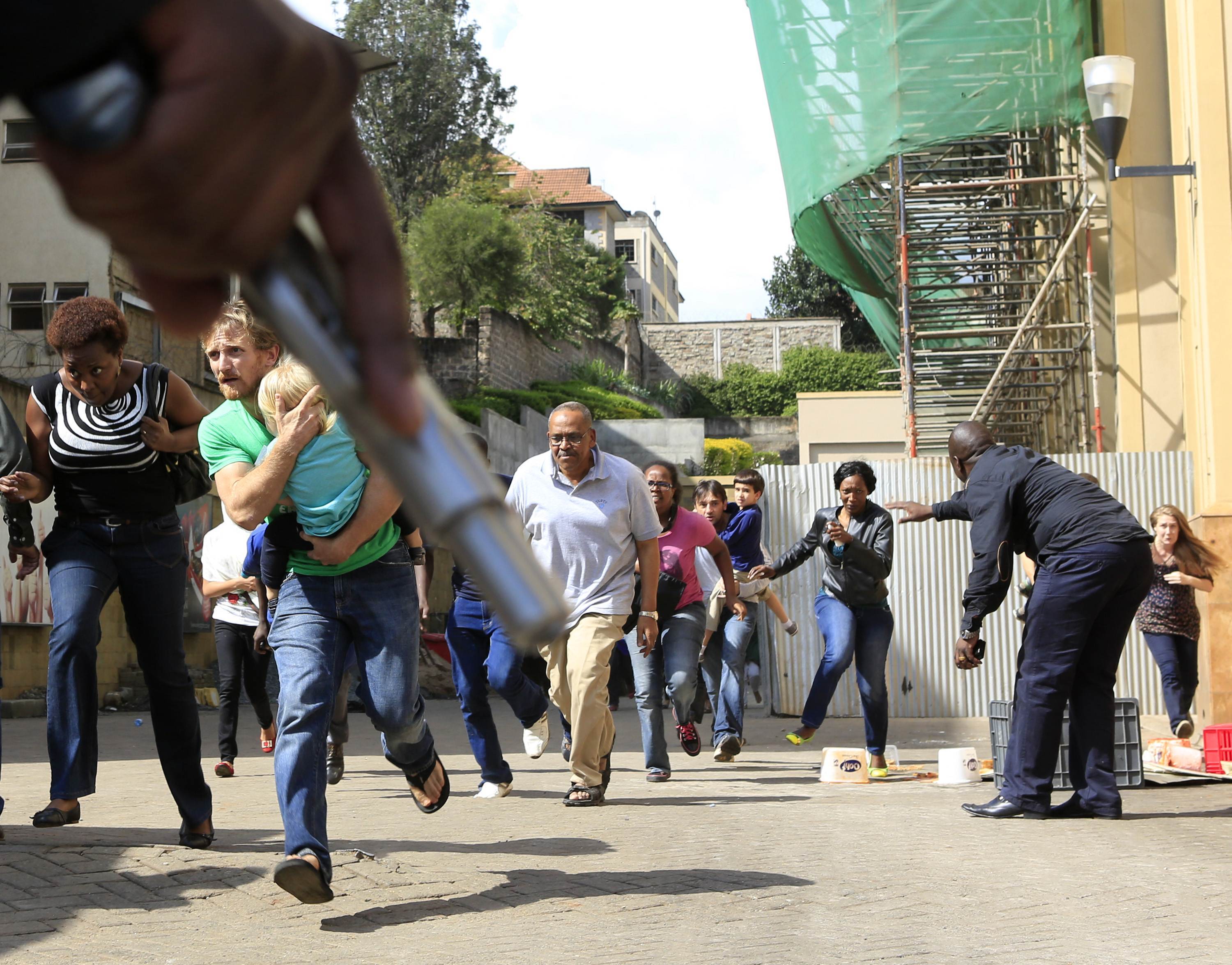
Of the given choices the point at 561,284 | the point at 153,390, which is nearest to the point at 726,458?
the point at 561,284

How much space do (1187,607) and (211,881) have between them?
7947 millimetres

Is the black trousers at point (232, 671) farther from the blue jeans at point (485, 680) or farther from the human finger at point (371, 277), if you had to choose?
the human finger at point (371, 277)

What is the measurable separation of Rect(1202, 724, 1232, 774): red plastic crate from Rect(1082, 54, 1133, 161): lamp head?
4.67 metres

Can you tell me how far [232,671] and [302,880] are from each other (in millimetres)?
5296

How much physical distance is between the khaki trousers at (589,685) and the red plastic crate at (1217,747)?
12.9ft

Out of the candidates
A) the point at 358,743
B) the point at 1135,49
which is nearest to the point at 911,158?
the point at 1135,49

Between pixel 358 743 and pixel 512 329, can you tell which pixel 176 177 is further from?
pixel 512 329

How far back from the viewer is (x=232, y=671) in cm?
918

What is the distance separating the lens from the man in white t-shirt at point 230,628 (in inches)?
356

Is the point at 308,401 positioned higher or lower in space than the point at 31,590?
higher

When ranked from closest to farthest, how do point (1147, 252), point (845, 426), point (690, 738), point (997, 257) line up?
point (690, 738) < point (1147, 252) < point (997, 257) < point (845, 426)

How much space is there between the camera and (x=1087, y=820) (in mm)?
7125

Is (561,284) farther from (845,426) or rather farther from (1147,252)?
(1147,252)

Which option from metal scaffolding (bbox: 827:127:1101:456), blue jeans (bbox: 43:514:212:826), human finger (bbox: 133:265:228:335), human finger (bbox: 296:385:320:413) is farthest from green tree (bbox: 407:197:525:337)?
human finger (bbox: 133:265:228:335)
